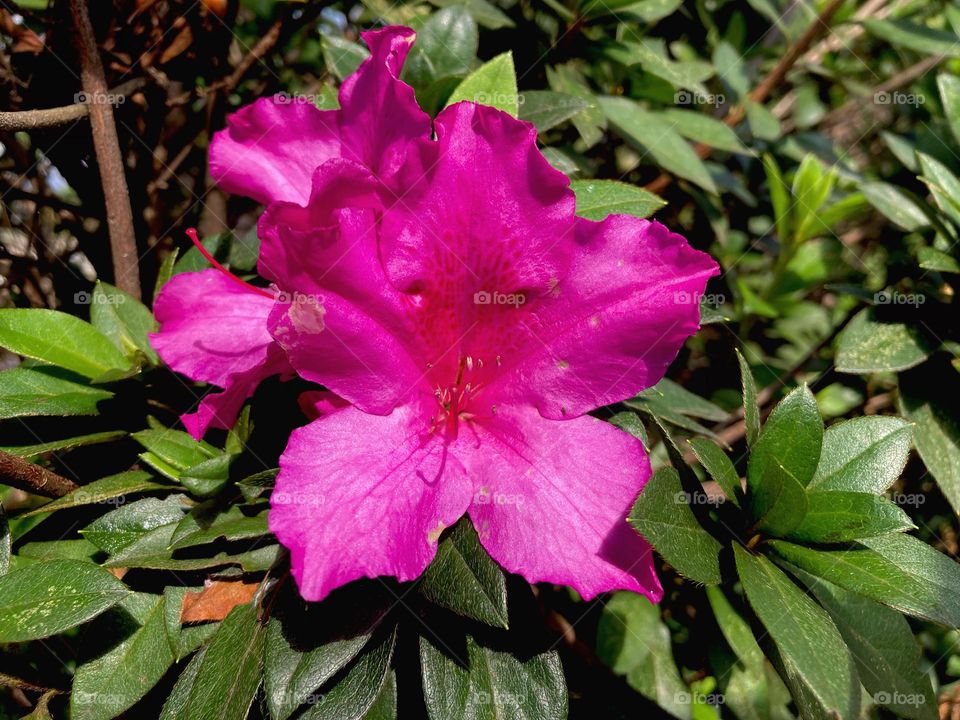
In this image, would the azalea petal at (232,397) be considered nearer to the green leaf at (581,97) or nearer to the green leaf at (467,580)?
the green leaf at (467,580)

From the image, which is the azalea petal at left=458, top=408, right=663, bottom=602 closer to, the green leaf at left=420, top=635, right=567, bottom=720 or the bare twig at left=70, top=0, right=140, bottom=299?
the green leaf at left=420, top=635, right=567, bottom=720

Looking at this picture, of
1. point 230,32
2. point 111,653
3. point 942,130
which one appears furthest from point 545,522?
A: point 942,130

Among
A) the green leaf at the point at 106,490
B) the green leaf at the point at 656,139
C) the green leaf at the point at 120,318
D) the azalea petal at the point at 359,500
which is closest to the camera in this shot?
the azalea petal at the point at 359,500

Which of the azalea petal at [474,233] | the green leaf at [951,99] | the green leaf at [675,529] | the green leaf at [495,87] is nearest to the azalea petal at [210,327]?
the azalea petal at [474,233]

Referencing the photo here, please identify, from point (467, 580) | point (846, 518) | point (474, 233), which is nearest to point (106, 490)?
point (467, 580)

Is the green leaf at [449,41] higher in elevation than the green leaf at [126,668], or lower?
higher

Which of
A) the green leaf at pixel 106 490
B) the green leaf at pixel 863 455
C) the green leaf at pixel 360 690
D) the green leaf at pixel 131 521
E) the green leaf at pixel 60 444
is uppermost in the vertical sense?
the green leaf at pixel 863 455
